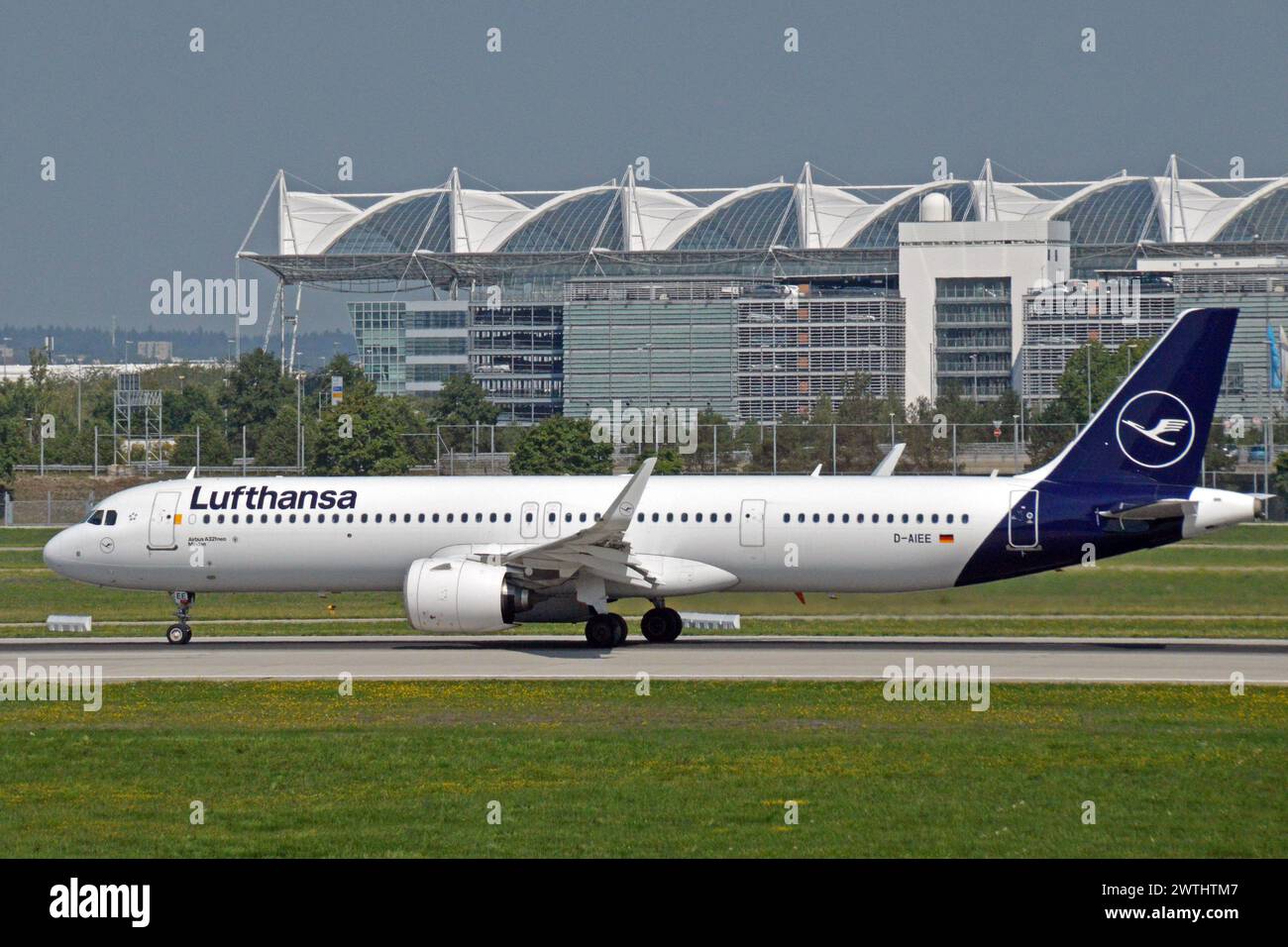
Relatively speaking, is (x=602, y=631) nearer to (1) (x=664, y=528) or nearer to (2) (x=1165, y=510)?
(1) (x=664, y=528)

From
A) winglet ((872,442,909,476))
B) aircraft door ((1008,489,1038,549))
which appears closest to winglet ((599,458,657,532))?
winglet ((872,442,909,476))

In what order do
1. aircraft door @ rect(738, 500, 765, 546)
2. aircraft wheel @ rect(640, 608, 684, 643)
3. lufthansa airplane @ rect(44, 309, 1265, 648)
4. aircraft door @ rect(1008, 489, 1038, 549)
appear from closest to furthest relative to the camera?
lufthansa airplane @ rect(44, 309, 1265, 648) < aircraft door @ rect(1008, 489, 1038, 549) < aircraft door @ rect(738, 500, 765, 546) < aircraft wheel @ rect(640, 608, 684, 643)

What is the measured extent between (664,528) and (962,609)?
697 centimetres

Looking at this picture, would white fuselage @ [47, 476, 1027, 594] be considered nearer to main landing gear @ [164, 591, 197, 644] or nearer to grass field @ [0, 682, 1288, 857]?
main landing gear @ [164, 591, 197, 644]

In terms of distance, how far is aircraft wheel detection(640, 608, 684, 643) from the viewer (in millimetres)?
37031

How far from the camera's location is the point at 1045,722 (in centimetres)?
2417

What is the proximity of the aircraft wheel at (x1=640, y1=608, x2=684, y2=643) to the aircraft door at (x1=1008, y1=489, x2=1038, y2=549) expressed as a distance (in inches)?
296

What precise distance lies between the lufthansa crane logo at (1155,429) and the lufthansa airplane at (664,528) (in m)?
0.03

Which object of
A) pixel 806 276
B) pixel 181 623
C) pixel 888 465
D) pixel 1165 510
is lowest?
pixel 181 623

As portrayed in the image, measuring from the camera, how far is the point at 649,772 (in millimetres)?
20344

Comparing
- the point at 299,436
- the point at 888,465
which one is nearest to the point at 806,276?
the point at 299,436

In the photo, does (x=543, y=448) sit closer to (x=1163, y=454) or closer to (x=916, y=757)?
(x=1163, y=454)

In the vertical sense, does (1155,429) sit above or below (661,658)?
above
